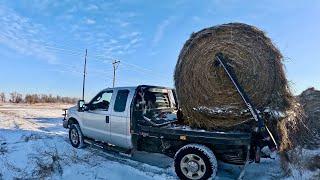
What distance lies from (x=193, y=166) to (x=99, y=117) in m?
3.32

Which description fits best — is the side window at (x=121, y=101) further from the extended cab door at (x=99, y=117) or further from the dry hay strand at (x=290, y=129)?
the dry hay strand at (x=290, y=129)

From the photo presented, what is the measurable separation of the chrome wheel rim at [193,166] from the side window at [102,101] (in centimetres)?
294

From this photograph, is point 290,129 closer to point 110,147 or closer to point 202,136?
point 202,136

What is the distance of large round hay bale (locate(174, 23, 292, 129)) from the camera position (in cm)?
643

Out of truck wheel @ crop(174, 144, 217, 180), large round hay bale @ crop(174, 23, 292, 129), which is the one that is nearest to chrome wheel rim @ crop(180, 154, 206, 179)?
truck wheel @ crop(174, 144, 217, 180)

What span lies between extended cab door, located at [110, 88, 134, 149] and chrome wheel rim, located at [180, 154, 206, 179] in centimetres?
174

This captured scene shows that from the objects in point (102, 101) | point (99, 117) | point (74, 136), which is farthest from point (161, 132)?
point (74, 136)

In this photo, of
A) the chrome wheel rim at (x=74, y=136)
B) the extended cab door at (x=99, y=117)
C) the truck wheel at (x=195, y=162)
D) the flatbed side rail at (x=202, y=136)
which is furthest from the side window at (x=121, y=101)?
the truck wheel at (x=195, y=162)

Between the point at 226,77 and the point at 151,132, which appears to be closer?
Result: the point at 226,77

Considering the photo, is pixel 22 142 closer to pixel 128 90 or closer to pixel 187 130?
pixel 128 90

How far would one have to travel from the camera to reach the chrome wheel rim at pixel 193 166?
6547 millimetres

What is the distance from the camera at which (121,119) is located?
831 cm

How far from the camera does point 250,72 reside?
21.4 feet

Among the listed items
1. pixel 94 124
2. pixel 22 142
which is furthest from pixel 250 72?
pixel 22 142
